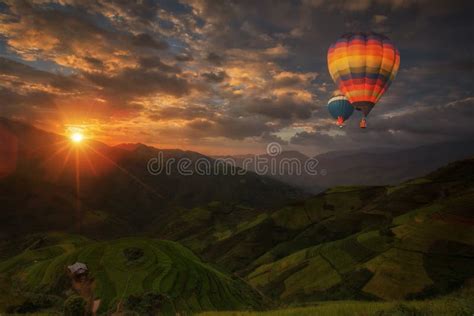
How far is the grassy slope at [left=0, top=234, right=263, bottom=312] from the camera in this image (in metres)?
50.9

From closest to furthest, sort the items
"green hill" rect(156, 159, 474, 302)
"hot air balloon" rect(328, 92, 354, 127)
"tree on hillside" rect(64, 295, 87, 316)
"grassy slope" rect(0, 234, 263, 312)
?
1. "tree on hillside" rect(64, 295, 87, 316)
2. "grassy slope" rect(0, 234, 263, 312)
3. "green hill" rect(156, 159, 474, 302)
4. "hot air balloon" rect(328, 92, 354, 127)

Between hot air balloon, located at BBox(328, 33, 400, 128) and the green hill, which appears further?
the green hill

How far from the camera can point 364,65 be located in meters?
62.6

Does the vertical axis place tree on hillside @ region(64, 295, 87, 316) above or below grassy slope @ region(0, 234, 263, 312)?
above

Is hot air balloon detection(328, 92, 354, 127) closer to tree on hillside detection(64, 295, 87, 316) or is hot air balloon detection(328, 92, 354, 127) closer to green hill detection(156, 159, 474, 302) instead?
green hill detection(156, 159, 474, 302)

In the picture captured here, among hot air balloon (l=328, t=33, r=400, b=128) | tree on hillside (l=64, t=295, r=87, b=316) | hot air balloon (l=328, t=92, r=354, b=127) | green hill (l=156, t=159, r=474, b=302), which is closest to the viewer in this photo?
tree on hillside (l=64, t=295, r=87, b=316)

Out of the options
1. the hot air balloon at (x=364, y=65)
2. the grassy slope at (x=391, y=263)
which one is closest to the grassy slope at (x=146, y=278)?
the grassy slope at (x=391, y=263)

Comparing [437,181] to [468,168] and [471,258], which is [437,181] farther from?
[471,258]

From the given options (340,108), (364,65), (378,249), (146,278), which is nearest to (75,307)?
(146,278)

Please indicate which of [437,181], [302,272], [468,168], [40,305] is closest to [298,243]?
[302,272]

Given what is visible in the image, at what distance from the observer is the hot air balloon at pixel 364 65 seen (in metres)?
62.1

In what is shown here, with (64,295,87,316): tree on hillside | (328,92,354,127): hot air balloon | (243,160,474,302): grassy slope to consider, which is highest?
(328,92,354,127): hot air balloon

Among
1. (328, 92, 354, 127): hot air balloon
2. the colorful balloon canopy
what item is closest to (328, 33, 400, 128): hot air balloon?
the colorful balloon canopy

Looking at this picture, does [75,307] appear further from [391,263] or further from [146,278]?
[391,263]
